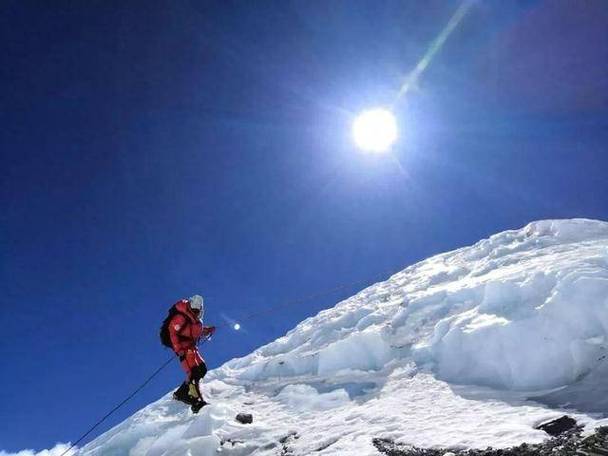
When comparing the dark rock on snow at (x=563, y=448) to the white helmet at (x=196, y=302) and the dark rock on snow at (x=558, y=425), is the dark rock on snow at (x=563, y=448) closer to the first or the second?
the dark rock on snow at (x=558, y=425)

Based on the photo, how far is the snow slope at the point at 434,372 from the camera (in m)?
9.18

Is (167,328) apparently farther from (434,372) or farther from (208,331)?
(434,372)

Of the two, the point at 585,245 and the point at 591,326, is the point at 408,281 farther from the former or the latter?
the point at 591,326

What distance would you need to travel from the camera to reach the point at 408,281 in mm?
20688

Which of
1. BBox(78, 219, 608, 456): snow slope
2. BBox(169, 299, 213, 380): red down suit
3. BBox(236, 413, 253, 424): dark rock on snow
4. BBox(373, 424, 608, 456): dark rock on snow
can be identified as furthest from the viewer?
BBox(236, 413, 253, 424): dark rock on snow

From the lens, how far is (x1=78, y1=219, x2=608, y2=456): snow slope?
9.18 m

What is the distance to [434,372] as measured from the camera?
39.5 feet

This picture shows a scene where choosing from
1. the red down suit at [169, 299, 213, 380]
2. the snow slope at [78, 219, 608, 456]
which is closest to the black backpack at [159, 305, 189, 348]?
the red down suit at [169, 299, 213, 380]

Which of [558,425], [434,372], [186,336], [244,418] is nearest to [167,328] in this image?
[186,336]

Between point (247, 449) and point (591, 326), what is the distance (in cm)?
738

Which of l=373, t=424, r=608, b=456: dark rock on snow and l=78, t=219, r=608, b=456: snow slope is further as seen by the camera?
l=78, t=219, r=608, b=456: snow slope

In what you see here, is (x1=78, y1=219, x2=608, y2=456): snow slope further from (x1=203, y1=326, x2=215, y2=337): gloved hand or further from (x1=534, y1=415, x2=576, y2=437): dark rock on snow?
(x1=203, y1=326, x2=215, y2=337): gloved hand

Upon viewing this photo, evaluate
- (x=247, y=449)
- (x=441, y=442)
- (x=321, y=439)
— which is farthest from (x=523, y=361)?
(x=247, y=449)

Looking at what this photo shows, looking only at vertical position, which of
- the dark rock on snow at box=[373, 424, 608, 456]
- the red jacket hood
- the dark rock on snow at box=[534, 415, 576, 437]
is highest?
the red jacket hood
